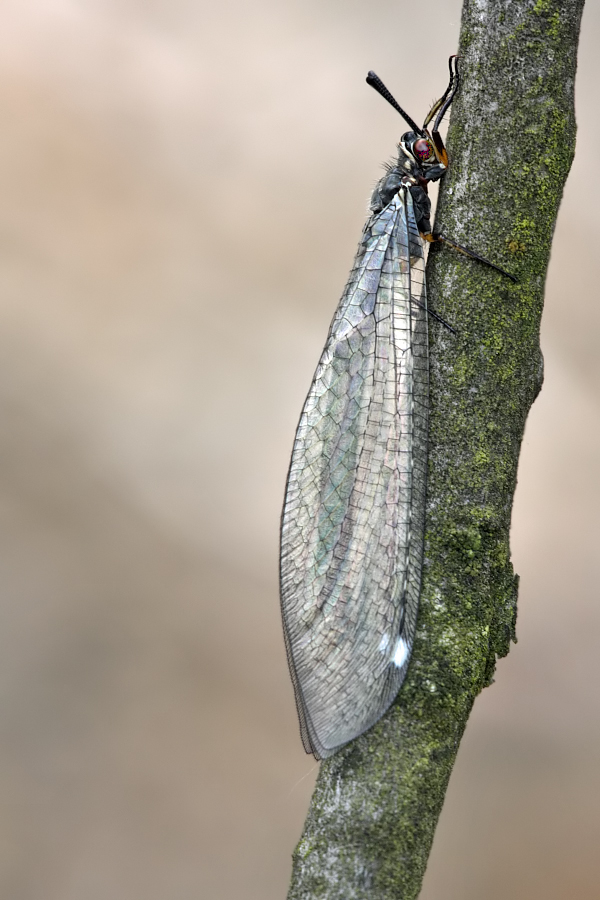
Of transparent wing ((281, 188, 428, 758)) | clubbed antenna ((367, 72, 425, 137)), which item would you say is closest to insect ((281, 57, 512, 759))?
transparent wing ((281, 188, 428, 758))

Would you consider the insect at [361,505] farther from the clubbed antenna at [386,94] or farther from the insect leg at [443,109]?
the clubbed antenna at [386,94]

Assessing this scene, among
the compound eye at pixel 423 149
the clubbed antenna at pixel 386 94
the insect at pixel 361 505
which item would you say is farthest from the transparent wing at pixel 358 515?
the clubbed antenna at pixel 386 94

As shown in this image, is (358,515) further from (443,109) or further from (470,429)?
(443,109)

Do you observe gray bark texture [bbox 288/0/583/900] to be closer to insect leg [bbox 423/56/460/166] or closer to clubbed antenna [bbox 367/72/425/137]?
insect leg [bbox 423/56/460/166]

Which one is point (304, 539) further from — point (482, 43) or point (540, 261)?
point (482, 43)

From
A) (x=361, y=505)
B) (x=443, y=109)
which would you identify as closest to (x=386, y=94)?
(x=443, y=109)

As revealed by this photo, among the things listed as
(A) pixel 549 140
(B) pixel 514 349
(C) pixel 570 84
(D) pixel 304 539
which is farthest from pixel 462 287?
(D) pixel 304 539
